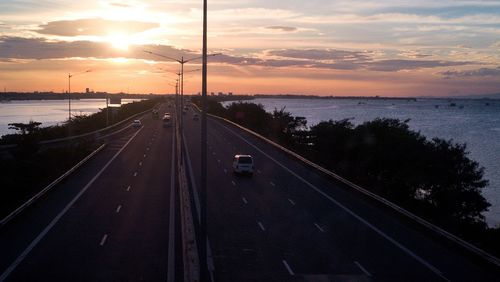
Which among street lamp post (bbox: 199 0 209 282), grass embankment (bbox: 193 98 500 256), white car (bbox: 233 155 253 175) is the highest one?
street lamp post (bbox: 199 0 209 282)

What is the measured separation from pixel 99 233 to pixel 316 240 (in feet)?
25.6

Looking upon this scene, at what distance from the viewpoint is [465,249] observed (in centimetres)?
2114

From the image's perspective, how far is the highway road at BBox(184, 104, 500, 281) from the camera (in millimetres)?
18828

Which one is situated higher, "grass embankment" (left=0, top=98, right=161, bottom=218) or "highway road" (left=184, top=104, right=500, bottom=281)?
"highway road" (left=184, top=104, right=500, bottom=281)

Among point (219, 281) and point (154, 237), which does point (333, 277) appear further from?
point (154, 237)

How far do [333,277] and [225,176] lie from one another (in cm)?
2607

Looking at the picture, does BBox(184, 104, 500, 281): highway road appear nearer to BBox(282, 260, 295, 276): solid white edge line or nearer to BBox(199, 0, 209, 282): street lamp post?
BBox(282, 260, 295, 276): solid white edge line

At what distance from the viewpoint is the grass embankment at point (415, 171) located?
110 ft

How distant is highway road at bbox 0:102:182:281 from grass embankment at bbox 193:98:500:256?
11.2m

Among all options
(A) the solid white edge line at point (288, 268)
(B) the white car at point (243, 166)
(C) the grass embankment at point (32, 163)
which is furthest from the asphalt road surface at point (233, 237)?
(C) the grass embankment at point (32, 163)

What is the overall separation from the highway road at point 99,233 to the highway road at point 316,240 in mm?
1848

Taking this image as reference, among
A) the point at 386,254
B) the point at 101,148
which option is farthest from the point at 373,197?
the point at 101,148

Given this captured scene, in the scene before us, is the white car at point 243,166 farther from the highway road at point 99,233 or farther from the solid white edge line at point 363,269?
the solid white edge line at point 363,269

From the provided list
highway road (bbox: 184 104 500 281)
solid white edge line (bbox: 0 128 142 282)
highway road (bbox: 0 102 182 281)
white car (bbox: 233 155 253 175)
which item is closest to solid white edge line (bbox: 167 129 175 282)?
highway road (bbox: 0 102 182 281)
